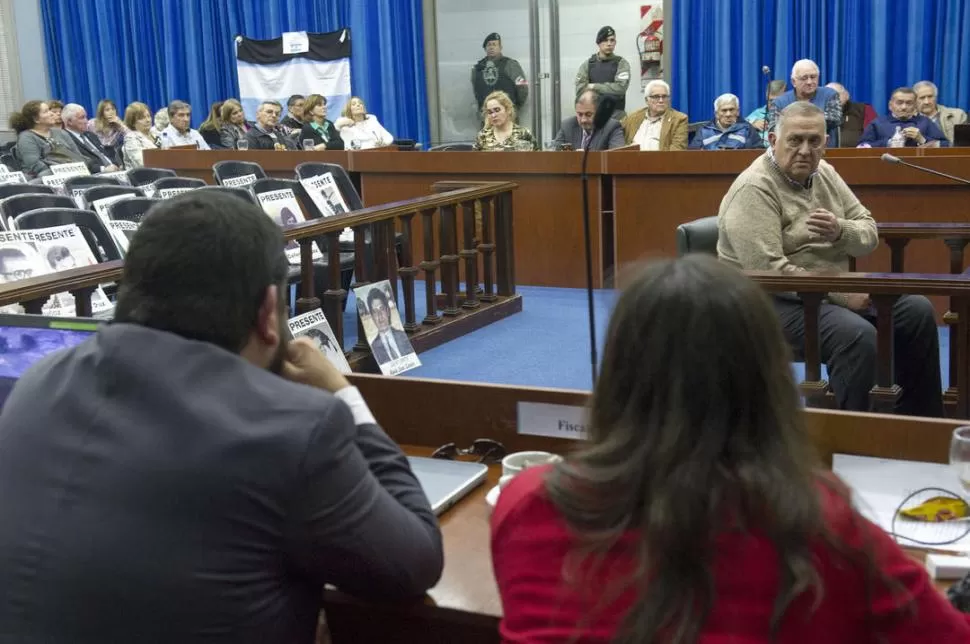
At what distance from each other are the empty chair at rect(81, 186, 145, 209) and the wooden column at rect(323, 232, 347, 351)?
125cm

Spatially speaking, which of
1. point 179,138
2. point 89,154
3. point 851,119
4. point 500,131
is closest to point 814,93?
point 851,119

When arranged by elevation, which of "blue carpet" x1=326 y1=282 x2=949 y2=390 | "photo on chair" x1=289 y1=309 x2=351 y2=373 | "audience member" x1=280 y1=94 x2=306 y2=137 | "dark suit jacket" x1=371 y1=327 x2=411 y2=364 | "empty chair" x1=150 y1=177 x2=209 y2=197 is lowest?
"blue carpet" x1=326 y1=282 x2=949 y2=390

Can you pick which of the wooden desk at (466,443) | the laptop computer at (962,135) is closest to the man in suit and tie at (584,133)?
the laptop computer at (962,135)

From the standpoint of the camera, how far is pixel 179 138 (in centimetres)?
879

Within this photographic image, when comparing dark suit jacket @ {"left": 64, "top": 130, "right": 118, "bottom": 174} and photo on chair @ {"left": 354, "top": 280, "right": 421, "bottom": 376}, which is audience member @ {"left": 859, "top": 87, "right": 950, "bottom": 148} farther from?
dark suit jacket @ {"left": 64, "top": 130, "right": 118, "bottom": 174}

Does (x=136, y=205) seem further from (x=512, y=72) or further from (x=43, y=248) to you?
(x=512, y=72)

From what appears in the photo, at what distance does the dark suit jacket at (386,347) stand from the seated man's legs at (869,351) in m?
1.73

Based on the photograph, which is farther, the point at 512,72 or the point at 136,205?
the point at 512,72

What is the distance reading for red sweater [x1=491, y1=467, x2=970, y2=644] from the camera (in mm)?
912

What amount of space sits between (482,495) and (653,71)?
830cm

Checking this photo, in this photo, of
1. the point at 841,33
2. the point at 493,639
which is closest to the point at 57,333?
the point at 493,639

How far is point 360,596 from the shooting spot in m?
1.23

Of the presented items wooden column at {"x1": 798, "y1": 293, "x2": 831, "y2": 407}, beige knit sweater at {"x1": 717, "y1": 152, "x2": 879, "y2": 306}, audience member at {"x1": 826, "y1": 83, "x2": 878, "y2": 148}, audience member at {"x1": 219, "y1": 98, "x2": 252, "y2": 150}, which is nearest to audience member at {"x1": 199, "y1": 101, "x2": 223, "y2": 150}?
audience member at {"x1": 219, "y1": 98, "x2": 252, "y2": 150}

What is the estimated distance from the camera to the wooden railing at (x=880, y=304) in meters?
2.63
